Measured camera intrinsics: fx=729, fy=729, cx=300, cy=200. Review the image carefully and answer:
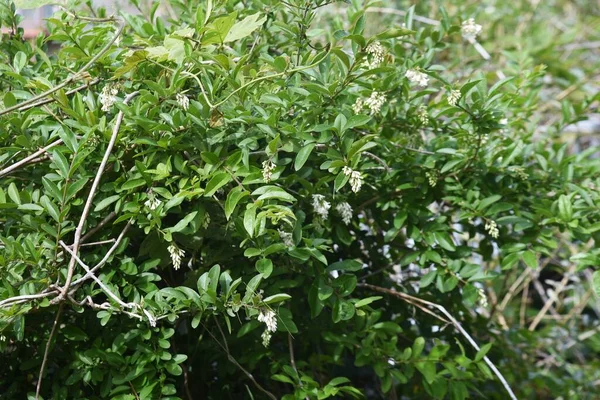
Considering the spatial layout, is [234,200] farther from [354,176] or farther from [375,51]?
[375,51]

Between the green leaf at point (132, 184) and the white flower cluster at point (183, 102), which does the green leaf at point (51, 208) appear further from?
the white flower cluster at point (183, 102)

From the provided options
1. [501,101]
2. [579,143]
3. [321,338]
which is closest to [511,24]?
[579,143]

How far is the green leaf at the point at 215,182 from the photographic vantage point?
1615 millimetres

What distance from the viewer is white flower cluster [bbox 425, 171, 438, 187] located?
203 centimetres

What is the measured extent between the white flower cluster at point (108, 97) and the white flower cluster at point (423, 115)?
0.85 meters

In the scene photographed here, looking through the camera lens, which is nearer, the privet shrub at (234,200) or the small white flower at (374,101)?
the privet shrub at (234,200)

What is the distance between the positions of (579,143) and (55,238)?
4.37 m

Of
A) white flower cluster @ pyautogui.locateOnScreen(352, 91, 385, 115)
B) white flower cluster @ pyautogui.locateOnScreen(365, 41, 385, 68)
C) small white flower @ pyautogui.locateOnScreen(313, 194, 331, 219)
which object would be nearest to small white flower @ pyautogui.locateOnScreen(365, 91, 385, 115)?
white flower cluster @ pyautogui.locateOnScreen(352, 91, 385, 115)

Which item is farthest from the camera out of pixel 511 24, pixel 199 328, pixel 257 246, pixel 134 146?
pixel 511 24

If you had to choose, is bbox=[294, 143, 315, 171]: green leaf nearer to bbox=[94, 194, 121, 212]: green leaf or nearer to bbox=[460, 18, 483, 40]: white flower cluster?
bbox=[94, 194, 121, 212]: green leaf

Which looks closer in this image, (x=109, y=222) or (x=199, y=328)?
(x=109, y=222)

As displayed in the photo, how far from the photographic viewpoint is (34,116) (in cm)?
183

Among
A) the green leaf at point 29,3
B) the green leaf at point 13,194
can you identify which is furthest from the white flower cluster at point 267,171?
the green leaf at point 29,3

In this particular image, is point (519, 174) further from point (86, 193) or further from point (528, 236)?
point (86, 193)
